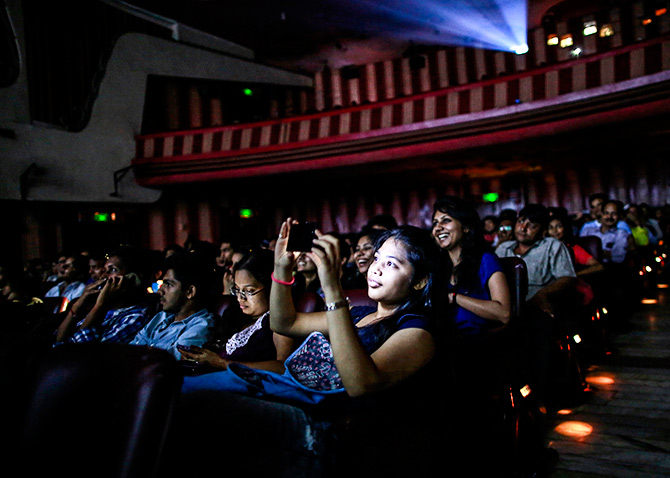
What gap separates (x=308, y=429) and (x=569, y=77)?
700cm

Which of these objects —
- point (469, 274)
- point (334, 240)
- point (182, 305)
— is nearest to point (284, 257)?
point (334, 240)

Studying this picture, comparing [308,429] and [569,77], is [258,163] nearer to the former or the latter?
[569,77]

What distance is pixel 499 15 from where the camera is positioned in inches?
370

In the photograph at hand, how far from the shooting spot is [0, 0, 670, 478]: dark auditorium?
1.01 m

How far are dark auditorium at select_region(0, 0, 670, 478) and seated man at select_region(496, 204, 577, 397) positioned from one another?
15 mm

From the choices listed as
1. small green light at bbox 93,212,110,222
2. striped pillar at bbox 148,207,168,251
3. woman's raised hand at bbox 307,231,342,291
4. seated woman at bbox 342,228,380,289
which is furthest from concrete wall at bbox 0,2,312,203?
woman's raised hand at bbox 307,231,342,291

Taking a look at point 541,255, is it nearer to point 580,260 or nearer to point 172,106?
point 580,260

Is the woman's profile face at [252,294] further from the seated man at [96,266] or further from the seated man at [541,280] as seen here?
the seated man at [96,266]

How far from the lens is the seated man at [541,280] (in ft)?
7.11

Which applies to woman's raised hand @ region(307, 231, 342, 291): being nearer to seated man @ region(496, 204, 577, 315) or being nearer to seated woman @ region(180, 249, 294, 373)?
seated woman @ region(180, 249, 294, 373)

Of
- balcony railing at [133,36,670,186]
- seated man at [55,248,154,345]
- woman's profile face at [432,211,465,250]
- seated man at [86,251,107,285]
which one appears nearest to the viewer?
woman's profile face at [432,211,465,250]

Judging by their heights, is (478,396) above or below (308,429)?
below

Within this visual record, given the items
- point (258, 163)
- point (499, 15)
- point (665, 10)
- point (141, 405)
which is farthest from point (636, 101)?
point (141, 405)

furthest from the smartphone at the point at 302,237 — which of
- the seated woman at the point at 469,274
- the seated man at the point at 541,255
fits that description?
the seated man at the point at 541,255
